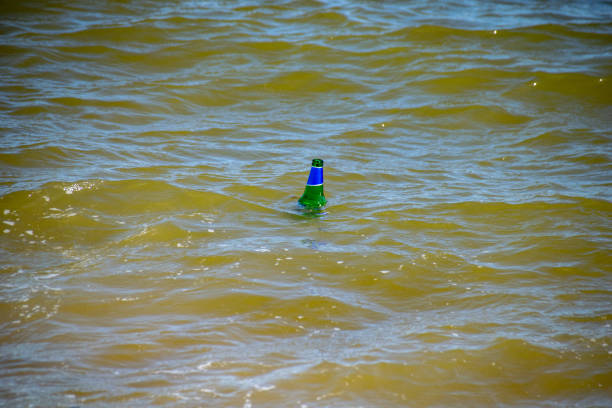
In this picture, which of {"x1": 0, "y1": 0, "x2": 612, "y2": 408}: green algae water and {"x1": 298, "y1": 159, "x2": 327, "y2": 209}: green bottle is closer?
{"x1": 0, "y1": 0, "x2": 612, "y2": 408}: green algae water

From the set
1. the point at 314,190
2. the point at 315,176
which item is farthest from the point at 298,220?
the point at 315,176

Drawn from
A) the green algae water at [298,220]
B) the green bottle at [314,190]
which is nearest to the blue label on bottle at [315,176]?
the green bottle at [314,190]

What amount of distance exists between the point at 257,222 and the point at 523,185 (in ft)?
9.49

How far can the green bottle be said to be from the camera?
5332mm

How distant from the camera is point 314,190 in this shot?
18.2ft

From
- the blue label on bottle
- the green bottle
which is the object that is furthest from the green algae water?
the blue label on bottle

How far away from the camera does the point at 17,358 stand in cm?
341

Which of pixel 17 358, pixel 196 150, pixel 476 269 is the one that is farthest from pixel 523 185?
pixel 17 358

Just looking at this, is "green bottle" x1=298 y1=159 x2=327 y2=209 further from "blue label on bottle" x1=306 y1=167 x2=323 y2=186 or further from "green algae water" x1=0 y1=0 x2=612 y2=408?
"green algae water" x1=0 y1=0 x2=612 y2=408

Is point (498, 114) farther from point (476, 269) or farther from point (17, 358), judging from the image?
point (17, 358)

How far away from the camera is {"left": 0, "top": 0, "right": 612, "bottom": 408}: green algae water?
346cm

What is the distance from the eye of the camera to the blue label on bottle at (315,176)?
5.34m

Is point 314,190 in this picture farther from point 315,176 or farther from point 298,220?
point 298,220

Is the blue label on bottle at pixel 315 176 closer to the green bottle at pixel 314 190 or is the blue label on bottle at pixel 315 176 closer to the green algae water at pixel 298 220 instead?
the green bottle at pixel 314 190
